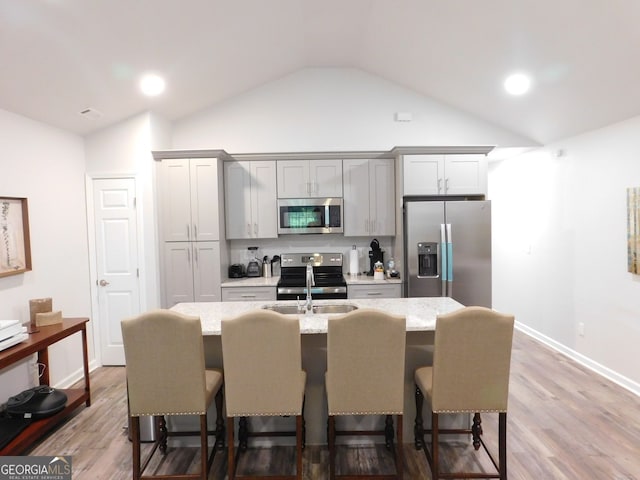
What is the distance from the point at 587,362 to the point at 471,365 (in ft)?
8.95

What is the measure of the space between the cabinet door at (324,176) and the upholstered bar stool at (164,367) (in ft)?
8.88

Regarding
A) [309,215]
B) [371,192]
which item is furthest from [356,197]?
[309,215]

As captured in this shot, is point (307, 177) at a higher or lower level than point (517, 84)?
lower

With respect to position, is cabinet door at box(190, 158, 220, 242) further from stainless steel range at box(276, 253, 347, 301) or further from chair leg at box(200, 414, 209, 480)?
chair leg at box(200, 414, 209, 480)

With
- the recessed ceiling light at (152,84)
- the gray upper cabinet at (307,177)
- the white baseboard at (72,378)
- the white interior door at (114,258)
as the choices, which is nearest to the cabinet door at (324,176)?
the gray upper cabinet at (307,177)

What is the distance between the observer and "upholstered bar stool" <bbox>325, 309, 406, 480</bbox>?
194 centimetres

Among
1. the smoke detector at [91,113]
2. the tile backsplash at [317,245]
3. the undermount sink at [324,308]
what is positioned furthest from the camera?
the tile backsplash at [317,245]

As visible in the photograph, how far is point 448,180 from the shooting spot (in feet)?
13.4

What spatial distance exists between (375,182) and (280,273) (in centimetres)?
166

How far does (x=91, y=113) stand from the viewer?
351 centimetres

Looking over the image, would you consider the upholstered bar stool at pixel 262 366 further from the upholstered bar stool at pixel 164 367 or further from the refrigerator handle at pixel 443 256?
the refrigerator handle at pixel 443 256

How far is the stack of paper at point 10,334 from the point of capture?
2482mm

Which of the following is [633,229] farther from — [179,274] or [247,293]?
[179,274]

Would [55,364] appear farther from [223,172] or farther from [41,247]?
[223,172]
